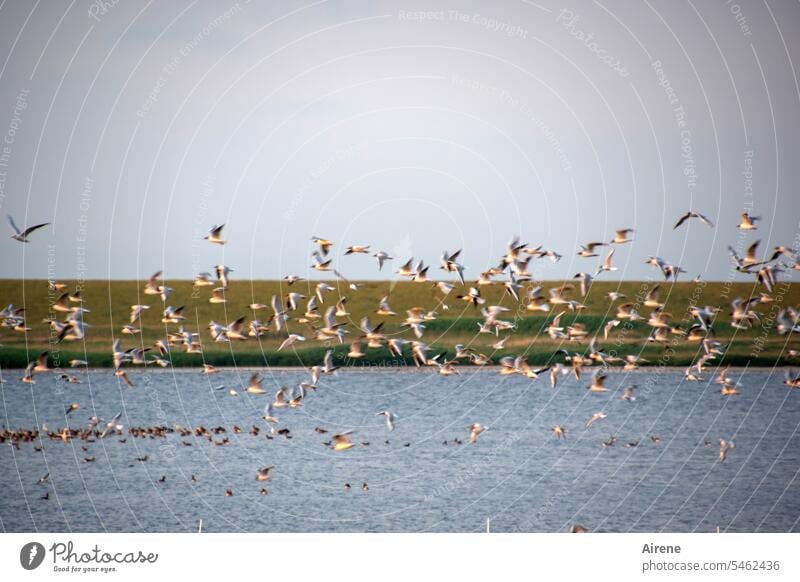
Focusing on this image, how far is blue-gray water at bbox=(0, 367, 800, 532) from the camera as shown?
3500cm

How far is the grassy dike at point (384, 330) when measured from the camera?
7706 centimetres

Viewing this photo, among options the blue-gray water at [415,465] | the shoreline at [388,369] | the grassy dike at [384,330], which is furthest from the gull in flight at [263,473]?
the shoreline at [388,369]

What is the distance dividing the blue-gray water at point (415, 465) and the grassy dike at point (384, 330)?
814 cm

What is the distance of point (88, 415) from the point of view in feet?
185

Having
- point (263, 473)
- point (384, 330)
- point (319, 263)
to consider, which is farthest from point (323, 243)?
point (384, 330)

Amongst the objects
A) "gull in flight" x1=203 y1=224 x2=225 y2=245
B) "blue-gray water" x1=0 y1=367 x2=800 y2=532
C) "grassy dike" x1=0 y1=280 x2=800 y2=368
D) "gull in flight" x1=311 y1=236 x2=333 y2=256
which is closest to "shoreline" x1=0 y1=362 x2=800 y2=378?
"grassy dike" x1=0 y1=280 x2=800 y2=368

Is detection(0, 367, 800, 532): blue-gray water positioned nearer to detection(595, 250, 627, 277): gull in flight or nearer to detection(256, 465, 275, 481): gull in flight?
detection(256, 465, 275, 481): gull in flight

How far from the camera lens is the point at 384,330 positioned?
7862cm

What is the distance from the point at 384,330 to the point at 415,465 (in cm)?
3528

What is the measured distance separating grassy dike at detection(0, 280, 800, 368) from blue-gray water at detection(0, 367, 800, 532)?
8.14 m

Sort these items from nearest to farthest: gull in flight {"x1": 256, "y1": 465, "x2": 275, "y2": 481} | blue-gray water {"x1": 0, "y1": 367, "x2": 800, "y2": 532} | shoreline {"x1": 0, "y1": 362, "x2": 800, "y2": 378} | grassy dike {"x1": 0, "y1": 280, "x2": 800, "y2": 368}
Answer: blue-gray water {"x1": 0, "y1": 367, "x2": 800, "y2": 532}
gull in flight {"x1": 256, "y1": 465, "x2": 275, "y2": 481}
shoreline {"x1": 0, "y1": 362, "x2": 800, "y2": 378}
grassy dike {"x1": 0, "y1": 280, "x2": 800, "y2": 368}
